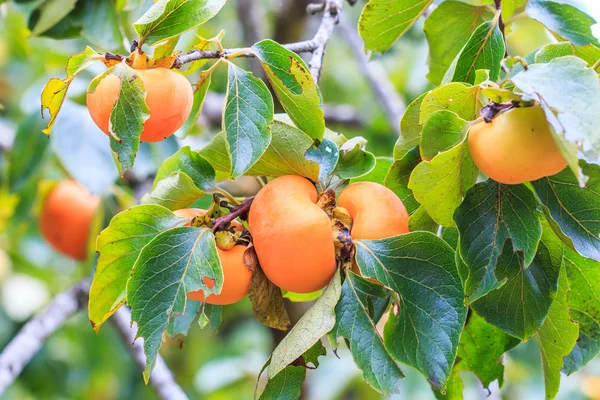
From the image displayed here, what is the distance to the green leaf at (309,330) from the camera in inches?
28.5

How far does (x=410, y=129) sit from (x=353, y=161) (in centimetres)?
8

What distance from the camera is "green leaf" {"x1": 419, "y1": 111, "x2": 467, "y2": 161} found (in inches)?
28.2

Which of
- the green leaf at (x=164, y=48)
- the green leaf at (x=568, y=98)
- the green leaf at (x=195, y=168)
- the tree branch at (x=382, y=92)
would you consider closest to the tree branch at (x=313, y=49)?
the green leaf at (x=164, y=48)

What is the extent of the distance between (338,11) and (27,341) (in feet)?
3.40

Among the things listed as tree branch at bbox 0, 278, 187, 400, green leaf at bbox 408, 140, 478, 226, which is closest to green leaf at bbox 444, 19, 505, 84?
green leaf at bbox 408, 140, 478, 226

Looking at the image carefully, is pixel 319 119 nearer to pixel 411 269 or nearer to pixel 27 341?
pixel 411 269

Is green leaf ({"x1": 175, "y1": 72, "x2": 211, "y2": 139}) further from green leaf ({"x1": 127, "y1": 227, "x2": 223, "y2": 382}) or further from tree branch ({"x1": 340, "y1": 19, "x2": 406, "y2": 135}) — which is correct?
tree branch ({"x1": 340, "y1": 19, "x2": 406, "y2": 135})

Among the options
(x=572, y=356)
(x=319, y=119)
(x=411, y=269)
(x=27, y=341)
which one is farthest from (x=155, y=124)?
(x=27, y=341)

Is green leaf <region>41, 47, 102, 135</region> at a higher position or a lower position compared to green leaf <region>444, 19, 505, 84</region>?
higher

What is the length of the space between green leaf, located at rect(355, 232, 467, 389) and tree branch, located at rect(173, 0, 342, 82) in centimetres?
28

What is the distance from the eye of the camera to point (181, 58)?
2.63 feet

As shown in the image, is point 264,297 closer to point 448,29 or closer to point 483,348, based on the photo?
point 483,348

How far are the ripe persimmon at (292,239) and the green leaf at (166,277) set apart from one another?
6 centimetres

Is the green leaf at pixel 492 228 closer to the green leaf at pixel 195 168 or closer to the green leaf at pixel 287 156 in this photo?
the green leaf at pixel 287 156
